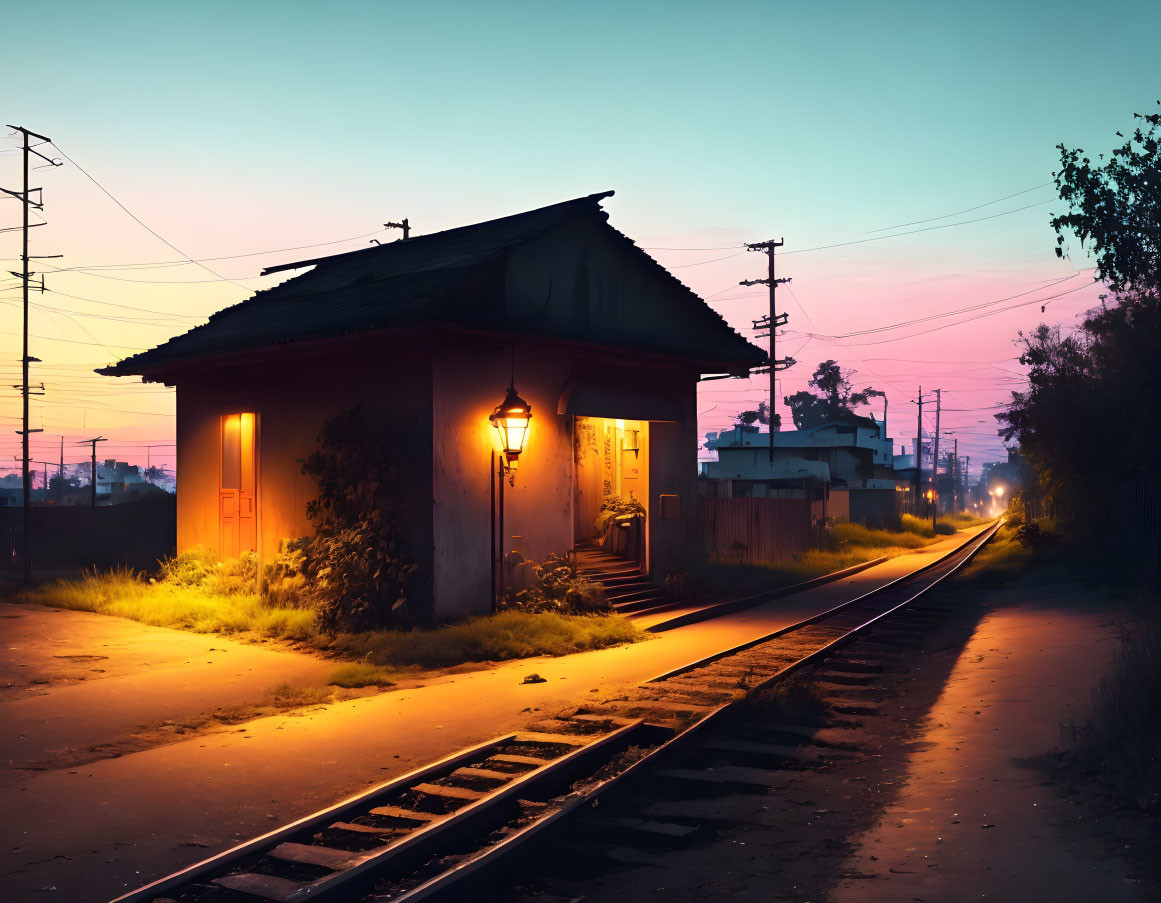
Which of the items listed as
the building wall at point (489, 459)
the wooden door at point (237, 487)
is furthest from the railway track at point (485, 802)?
the wooden door at point (237, 487)

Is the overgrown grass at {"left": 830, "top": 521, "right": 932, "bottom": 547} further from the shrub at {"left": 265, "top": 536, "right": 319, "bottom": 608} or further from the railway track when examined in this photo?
the railway track

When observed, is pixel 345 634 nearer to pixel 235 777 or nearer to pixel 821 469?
pixel 235 777

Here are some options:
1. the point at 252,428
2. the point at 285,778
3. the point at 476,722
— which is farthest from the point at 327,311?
the point at 285,778

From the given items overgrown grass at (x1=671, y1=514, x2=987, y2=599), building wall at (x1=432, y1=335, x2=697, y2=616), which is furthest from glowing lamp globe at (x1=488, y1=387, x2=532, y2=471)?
overgrown grass at (x1=671, y1=514, x2=987, y2=599)

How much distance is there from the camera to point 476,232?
18406 mm

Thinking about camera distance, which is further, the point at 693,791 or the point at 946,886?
the point at 693,791

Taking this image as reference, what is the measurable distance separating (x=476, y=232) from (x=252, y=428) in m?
5.54

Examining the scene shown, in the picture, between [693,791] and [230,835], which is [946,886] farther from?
[230,835]

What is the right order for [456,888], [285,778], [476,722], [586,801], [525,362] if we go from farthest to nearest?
[525,362], [476,722], [285,778], [586,801], [456,888]

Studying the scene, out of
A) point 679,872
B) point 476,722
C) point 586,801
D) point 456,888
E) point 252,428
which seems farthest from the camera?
point 252,428

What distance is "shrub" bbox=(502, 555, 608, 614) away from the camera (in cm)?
1459

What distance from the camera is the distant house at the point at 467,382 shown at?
44.9 ft

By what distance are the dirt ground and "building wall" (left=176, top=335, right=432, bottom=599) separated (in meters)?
6.61

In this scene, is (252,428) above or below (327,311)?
below
